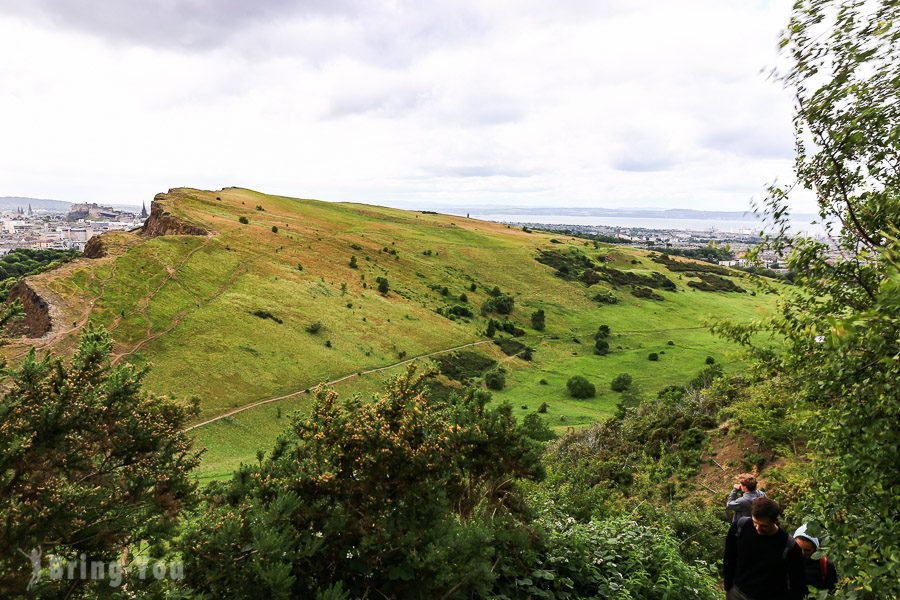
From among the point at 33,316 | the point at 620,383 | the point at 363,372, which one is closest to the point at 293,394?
the point at 363,372

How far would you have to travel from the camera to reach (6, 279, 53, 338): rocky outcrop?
37.3 metres

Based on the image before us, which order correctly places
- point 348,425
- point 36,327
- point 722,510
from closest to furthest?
point 348,425, point 722,510, point 36,327

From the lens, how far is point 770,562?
5.67m

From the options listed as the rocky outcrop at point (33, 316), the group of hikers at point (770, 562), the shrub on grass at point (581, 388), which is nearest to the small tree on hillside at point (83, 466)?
the group of hikers at point (770, 562)

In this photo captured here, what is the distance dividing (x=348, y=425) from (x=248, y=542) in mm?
1814

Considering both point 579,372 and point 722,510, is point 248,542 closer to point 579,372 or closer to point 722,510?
point 722,510

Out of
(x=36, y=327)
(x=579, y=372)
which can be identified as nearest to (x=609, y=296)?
(x=579, y=372)

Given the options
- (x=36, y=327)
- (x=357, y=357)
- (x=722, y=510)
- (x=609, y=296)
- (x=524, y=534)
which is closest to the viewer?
(x=524, y=534)

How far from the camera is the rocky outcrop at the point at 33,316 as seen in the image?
37.3 m

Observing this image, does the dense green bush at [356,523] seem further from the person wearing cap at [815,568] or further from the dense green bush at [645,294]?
the dense green bush at [645,294]

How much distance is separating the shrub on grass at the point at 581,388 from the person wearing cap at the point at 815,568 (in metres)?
51.1

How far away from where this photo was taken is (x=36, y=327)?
38.1 m

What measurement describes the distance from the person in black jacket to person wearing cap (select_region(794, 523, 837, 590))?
0.72ft

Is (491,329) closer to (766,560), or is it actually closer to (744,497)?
(744,497)
